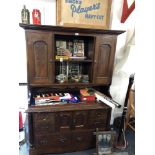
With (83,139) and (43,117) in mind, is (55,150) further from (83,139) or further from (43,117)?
(43,117)

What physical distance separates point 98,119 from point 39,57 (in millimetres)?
1070

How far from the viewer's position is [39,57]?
1674 millimetres

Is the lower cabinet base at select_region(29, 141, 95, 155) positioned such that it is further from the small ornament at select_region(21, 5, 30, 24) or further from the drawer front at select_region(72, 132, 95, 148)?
the small ornament at select_region(21, 5, 30, 24)

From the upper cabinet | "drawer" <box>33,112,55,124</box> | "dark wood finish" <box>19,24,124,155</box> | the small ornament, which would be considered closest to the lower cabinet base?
"dark wood finish" <box>19,24,124,155</box>

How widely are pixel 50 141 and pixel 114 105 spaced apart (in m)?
0.90

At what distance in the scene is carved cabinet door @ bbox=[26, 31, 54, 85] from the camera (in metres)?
1.61

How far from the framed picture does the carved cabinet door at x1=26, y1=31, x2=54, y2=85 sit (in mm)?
360

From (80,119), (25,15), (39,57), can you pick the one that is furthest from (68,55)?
(80,119)

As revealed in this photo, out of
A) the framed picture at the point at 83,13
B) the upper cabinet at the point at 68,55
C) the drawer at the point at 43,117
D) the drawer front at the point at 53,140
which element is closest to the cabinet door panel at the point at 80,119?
the drawer front at the point at 53,140

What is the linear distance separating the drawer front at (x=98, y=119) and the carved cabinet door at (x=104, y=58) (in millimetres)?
390

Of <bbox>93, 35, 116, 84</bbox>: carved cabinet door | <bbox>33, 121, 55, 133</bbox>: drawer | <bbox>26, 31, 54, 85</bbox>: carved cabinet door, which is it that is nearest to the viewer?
<bbox>26, 31, 54, 85</bbox>: carved cabinet door
